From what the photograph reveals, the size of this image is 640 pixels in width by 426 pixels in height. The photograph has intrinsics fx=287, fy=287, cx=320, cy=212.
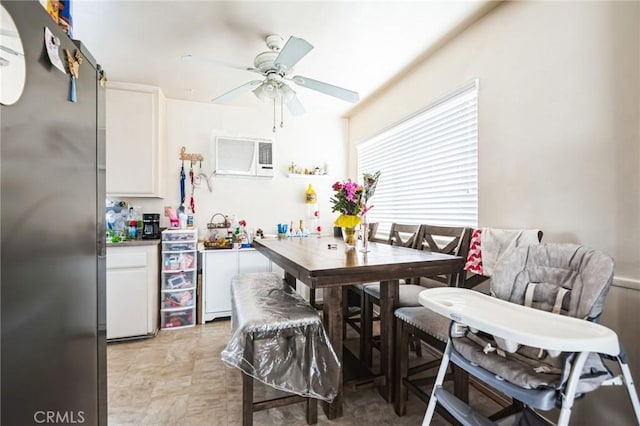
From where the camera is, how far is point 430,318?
5.08ft

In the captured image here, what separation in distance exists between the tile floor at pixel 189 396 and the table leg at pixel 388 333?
0.15 metres

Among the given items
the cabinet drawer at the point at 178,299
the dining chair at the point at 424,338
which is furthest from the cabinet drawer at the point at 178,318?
the dining chair at the point at 424,338

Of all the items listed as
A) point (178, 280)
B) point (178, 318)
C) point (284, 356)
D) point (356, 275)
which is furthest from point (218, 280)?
point (356, 275)

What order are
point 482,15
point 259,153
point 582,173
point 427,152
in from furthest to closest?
point 259,153, point 427,152, point 482,15, point 582,173

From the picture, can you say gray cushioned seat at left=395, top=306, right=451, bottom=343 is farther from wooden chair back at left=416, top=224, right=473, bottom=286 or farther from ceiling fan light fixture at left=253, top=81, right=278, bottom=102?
ceiling fan light fixture at left=253, top=81, right=278, bottom=102

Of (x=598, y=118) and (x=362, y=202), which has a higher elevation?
(x=598, y=118)

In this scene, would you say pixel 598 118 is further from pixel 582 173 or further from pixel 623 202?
pixel 623 202

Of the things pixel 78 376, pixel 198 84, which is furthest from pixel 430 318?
pixel 198 84

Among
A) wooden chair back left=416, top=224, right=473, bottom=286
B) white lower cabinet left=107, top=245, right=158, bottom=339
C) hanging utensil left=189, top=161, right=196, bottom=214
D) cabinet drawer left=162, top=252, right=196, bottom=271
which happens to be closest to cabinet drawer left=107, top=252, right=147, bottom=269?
white lower cabinet left=107, top=245, right=158, bottom=339

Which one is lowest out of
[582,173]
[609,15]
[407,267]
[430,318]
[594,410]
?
[594,410]

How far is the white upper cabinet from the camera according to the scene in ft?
9.47

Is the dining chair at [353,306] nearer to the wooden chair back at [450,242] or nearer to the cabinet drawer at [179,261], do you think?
the wooden chair back at [450,242]

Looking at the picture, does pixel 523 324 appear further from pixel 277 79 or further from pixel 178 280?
pixel 178 280

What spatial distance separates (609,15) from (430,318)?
1.73 m
